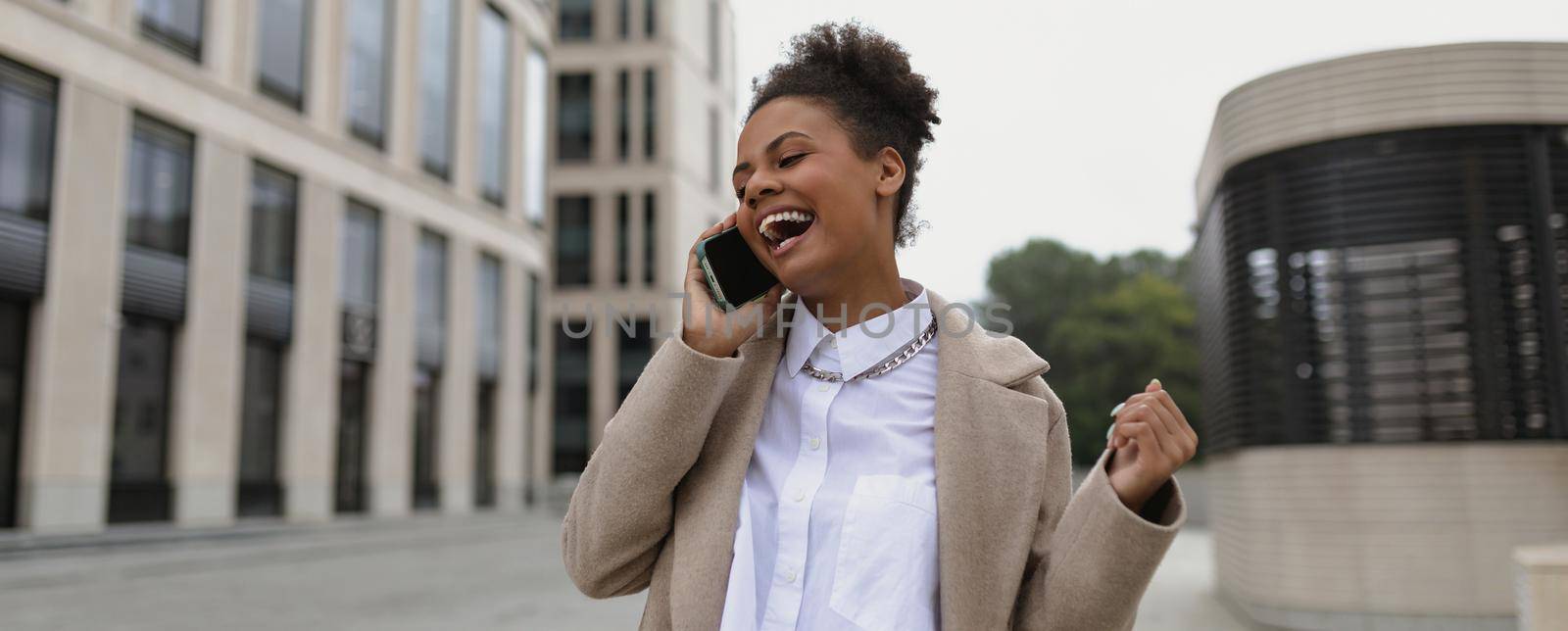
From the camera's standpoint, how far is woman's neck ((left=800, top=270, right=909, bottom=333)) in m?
1.75

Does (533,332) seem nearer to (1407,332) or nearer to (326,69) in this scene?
(326,69)

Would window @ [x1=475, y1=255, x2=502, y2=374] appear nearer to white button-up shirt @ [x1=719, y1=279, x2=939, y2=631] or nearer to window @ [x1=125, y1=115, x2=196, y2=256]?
window @ [x1=125, y1=115, x2=196, y2=256]

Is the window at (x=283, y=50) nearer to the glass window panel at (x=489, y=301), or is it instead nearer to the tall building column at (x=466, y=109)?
the tall building column at (x=466, y=109)

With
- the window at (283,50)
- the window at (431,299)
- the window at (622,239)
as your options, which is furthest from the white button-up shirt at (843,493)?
the window at (622,239)

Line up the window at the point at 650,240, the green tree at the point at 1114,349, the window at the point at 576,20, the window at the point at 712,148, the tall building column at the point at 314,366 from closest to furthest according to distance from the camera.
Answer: the tall building column at the point at 314,366
the green tree at the point at 1114,349
the window at the point at 650,240
the window at the point at 576,20
the window at the point at 712,148

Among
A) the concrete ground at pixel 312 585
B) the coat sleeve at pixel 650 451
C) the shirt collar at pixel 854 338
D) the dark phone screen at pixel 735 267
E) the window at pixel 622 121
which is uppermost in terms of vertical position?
the window at pixel 622 121

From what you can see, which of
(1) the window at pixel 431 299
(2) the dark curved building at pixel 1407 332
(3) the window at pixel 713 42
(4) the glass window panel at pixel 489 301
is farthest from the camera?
(3) the window at pixel 713 42

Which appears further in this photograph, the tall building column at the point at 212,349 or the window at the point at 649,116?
the window at the point at 649,116

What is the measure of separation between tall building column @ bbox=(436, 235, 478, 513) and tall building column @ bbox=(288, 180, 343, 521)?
4.83m

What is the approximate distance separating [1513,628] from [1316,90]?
3.71 m

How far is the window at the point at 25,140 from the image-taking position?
17484mm

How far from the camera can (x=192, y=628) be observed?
9.08 m

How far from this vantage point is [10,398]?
17.6m

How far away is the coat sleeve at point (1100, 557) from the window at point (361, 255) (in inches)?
1049
